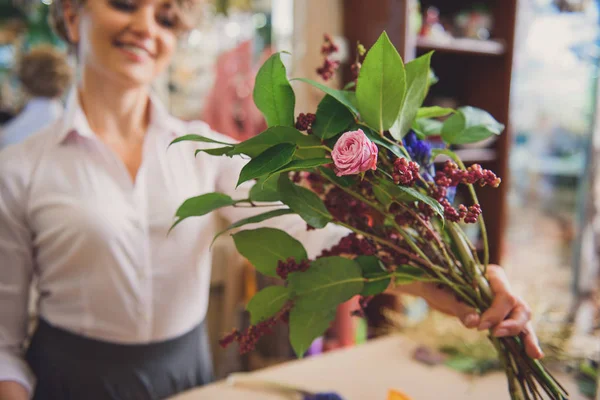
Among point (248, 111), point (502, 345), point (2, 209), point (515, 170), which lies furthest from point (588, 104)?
point (2, 209)

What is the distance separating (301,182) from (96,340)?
61 centimetres

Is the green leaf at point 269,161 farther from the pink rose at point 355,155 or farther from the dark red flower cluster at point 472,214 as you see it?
the dark red flower cluster at point 472,214

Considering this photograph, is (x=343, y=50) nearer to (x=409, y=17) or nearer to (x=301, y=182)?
(x=409, y=17)

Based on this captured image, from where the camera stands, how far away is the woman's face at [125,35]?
94cm

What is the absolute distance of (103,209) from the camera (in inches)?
37.1

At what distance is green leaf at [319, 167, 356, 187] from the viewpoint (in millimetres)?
542

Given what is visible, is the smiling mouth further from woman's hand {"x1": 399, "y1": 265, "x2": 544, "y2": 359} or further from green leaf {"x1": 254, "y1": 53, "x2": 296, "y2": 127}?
woman's hand {"x1": 399, "y1": 265, "x2": 544, "y2": 359}

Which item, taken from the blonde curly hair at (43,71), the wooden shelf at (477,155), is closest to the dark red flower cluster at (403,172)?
the wooden shelf at (477,155)

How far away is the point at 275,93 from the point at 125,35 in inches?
22.1

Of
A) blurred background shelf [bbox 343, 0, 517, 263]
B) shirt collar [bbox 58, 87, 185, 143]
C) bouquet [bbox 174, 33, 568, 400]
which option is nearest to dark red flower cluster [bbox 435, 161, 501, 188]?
bouquet [bbox 174, 33, 568, 400]

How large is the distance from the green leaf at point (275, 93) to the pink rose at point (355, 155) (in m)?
0.11

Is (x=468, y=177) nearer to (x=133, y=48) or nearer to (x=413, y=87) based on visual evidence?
(x=413, y=87)

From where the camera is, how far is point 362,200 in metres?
0.58

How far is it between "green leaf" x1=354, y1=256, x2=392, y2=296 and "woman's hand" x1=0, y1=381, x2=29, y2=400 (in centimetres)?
70
